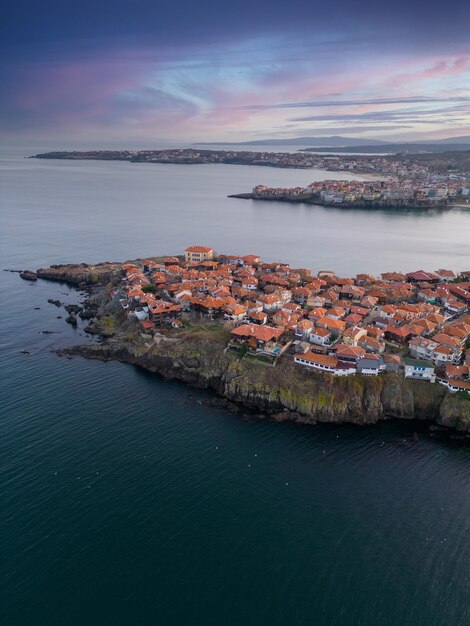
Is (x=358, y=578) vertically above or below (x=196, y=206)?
below

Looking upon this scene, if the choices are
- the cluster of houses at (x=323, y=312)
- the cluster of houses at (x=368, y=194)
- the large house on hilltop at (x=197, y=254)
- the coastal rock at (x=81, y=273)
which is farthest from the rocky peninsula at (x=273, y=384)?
the cluster of houses at (x=368, y=194)

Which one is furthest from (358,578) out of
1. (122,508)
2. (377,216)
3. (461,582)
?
(377,216)

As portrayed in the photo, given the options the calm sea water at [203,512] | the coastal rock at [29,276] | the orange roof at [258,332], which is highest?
the coastal rock at [29,276]

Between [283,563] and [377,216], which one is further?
[377,216]

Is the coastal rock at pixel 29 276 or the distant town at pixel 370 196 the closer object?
the coastal rock at pixel 29 276

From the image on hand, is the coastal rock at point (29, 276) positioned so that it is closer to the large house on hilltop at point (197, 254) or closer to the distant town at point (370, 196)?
the large house on hilltop at point (197, 254)

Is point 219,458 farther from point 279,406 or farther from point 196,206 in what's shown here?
point 196,206

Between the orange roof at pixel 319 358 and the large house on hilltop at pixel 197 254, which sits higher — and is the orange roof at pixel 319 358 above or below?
below
